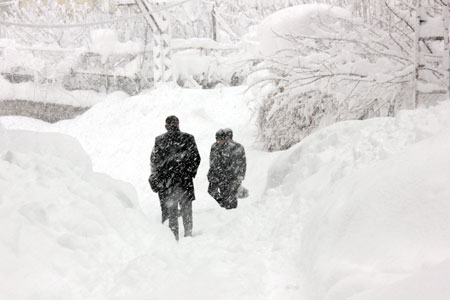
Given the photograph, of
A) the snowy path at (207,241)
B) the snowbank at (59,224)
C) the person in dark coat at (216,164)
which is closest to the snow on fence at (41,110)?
the snowy path at (207,241)

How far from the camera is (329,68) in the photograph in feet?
24.4

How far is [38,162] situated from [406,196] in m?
2.99

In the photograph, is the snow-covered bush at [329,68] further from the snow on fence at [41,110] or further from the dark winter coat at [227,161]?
the snow on fence at [41,110]

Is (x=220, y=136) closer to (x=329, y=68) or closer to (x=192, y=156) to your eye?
(x=192, y=156)

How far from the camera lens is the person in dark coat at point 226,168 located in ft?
20.6

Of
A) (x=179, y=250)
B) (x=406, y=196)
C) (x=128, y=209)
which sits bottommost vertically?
(x=179, y=250)

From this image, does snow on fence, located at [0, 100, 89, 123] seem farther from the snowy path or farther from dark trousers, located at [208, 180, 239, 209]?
dark trousers, located at [208, 180, 239, 209]

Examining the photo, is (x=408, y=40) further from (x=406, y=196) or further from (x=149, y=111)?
(x=149, y=111)

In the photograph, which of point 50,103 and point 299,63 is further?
point 50,103

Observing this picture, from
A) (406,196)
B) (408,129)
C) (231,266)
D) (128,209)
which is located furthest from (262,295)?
(408,129)

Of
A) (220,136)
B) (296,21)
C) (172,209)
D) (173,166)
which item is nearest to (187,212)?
(172,209)

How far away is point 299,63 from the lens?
7750 mm

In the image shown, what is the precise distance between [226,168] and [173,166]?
1.12 metres

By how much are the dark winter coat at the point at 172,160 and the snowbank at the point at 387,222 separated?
153cm
